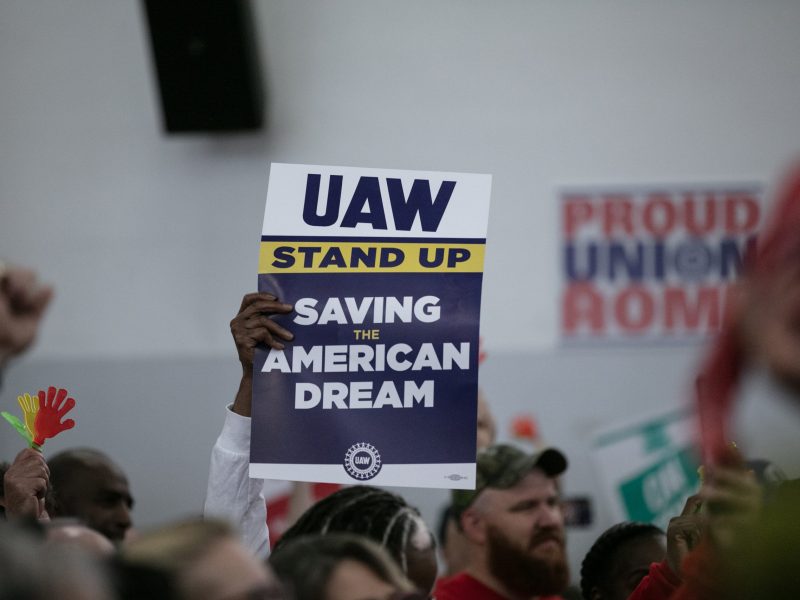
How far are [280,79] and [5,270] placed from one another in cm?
444

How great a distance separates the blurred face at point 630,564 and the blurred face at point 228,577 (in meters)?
1.47

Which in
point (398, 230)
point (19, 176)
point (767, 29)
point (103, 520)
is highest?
point (767, 29)

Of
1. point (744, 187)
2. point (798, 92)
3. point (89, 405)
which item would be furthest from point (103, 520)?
point (798, 92)

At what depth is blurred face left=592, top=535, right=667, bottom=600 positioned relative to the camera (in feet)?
8.38

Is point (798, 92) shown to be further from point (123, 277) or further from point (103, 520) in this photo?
point (103, 520)

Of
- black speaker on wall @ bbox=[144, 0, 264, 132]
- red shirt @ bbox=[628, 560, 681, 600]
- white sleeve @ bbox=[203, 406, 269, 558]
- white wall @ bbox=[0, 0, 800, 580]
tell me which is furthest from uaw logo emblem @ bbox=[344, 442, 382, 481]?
black speaker on wall @ bbox=[144, 0, 264, 132]

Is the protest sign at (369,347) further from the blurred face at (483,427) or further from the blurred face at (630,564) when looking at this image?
the blurred face at (483,427)

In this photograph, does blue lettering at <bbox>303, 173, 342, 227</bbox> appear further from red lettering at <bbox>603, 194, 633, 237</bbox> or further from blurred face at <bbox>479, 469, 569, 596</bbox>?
red lettering at <bbox>603, 194, 633, 237</bbox>

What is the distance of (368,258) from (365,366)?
0.60 ft

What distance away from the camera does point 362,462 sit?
2010mm

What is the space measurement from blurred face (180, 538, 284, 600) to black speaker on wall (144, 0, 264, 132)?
403 cm

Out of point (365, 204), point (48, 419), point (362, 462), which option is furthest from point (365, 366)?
point (48, 419)

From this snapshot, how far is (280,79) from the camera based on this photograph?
550 centimetres

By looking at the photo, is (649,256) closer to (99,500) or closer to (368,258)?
(99,500)
